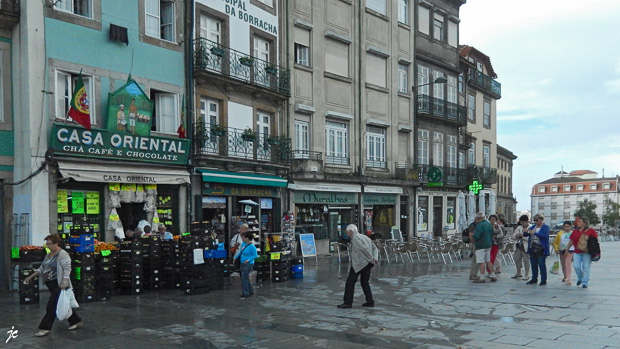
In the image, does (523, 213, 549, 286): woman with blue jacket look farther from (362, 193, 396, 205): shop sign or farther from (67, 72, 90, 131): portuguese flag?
(362, 193, 396, 205): shop sign

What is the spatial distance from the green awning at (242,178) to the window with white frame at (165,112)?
1709 mm

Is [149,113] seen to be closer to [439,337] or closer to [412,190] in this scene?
[439,337]

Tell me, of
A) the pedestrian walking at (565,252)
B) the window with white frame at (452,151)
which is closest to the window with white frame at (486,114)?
the window with white frame at (452,151)

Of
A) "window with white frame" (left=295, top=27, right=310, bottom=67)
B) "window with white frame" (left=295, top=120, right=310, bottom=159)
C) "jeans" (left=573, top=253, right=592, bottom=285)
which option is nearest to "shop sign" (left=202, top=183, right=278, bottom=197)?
"window with white frame" (left=295, top=120, right=310, bottom=159)

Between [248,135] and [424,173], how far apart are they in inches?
560

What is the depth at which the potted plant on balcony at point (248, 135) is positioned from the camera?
2173cm

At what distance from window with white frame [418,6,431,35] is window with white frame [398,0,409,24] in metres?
1.36

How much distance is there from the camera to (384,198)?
99.8 feet

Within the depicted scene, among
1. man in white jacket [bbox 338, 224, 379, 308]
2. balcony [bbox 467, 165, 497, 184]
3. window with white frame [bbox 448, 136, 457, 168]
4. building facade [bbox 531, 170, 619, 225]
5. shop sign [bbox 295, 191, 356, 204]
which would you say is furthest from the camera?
building facade [bbox 531, 170, 619, 225]

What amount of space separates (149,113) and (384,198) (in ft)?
50.1

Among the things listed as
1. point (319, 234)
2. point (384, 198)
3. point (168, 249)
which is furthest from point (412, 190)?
point (168, 249)

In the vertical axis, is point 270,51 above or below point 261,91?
above

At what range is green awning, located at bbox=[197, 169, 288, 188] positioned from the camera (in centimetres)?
1998

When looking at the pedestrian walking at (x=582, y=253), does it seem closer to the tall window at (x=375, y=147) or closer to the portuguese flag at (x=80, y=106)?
the portuguese flag at (x=80, y=106)
